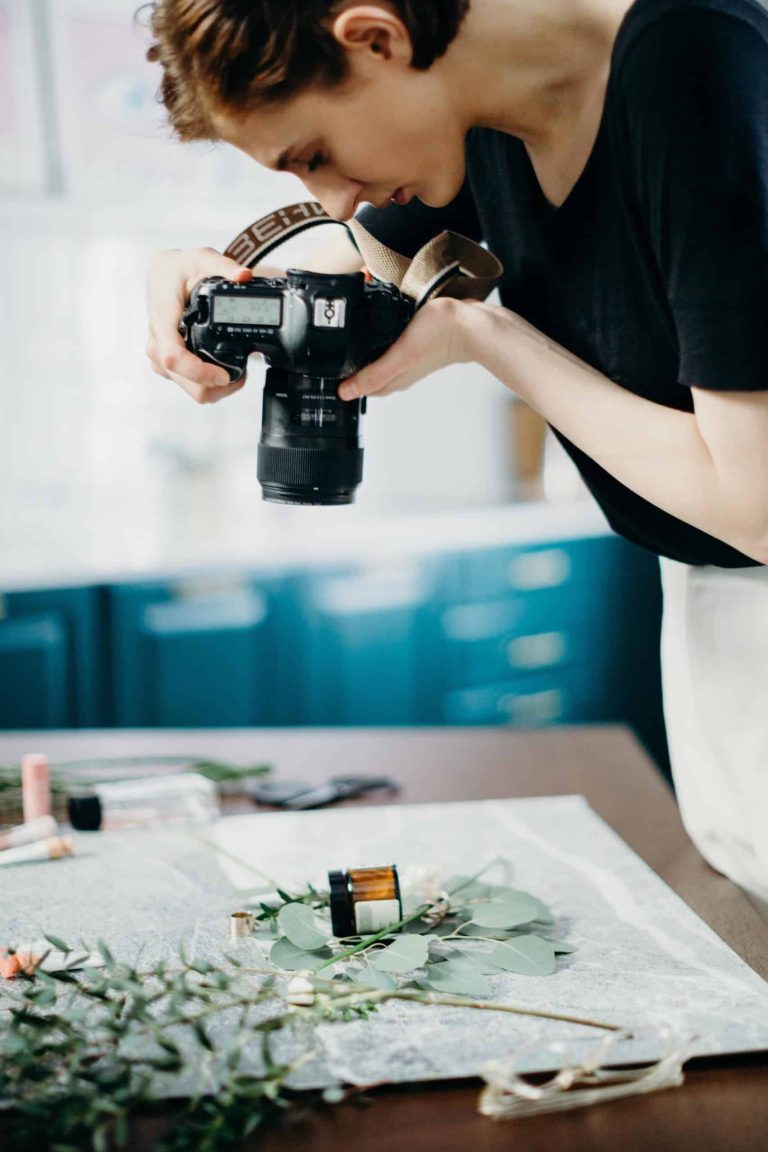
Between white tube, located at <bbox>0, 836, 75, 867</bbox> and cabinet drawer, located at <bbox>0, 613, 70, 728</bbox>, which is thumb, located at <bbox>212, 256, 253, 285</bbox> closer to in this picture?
white tube, located at <bbox>0, 836, 75, 867</bbox>

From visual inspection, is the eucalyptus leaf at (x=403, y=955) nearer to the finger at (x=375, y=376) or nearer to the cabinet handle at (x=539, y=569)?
the finger at (x=375, y=376)

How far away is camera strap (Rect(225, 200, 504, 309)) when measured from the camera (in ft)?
3.06

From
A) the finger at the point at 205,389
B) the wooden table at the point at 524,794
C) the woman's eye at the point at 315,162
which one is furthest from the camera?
the finger at the point at 205,389

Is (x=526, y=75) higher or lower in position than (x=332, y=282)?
higher

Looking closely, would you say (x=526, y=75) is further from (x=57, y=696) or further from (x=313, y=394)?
(x=57, y=696)

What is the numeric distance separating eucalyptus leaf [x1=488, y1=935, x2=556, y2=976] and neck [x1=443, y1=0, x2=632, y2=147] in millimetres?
570

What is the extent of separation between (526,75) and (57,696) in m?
1.95

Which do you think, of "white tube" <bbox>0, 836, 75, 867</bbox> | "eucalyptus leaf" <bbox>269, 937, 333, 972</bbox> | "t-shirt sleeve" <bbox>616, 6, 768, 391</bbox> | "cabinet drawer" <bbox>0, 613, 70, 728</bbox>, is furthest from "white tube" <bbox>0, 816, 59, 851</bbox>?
"cabinet drawer" <bbox>0, 613, 70, 728</bbox>

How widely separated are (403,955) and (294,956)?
7cm

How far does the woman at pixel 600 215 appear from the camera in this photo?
70cm

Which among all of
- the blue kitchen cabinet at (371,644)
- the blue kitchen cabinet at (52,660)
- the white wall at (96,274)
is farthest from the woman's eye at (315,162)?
the white wall at (96,274)

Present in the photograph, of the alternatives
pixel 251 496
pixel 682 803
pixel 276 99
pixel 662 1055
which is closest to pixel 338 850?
pixel 682 803

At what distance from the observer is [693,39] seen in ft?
2.29

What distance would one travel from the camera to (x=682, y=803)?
103 cm
